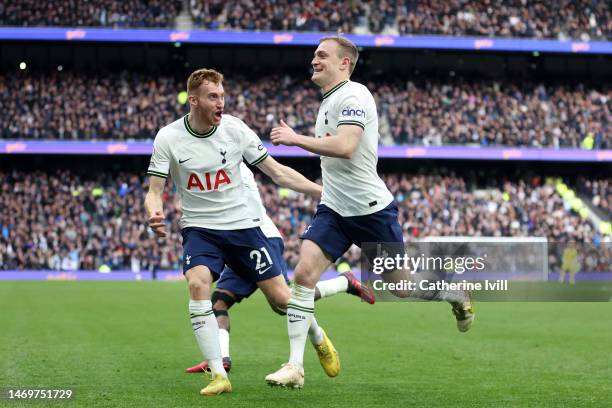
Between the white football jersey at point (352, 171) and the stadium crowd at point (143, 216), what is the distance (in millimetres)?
30478

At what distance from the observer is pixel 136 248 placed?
39.0m

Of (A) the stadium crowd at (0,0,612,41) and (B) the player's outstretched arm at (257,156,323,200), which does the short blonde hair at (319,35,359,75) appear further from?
(A) the stadium crowd at (0,0,612,41)

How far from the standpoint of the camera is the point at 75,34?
4172cm

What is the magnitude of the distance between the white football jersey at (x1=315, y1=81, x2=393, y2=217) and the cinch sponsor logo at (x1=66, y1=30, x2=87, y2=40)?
3483 cm

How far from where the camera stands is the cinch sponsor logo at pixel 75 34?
41.7m

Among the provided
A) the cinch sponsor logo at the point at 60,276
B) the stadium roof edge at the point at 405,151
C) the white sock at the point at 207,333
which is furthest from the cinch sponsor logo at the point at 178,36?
the white sock at the point at 207,333

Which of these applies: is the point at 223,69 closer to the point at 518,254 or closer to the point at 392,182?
the point at 392,182

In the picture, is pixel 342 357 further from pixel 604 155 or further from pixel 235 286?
pixel 604 155

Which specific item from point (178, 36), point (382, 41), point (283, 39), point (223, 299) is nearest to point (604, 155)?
point (382, 41)

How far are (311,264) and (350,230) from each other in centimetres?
51

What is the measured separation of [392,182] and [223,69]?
9.16 m

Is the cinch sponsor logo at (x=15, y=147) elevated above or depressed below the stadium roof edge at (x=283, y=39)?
below

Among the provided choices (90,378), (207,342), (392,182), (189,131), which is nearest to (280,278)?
(207,342)

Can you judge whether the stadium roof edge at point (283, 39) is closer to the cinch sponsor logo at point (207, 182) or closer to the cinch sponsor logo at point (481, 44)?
the cinch sponsor logo at point (481, 44)
